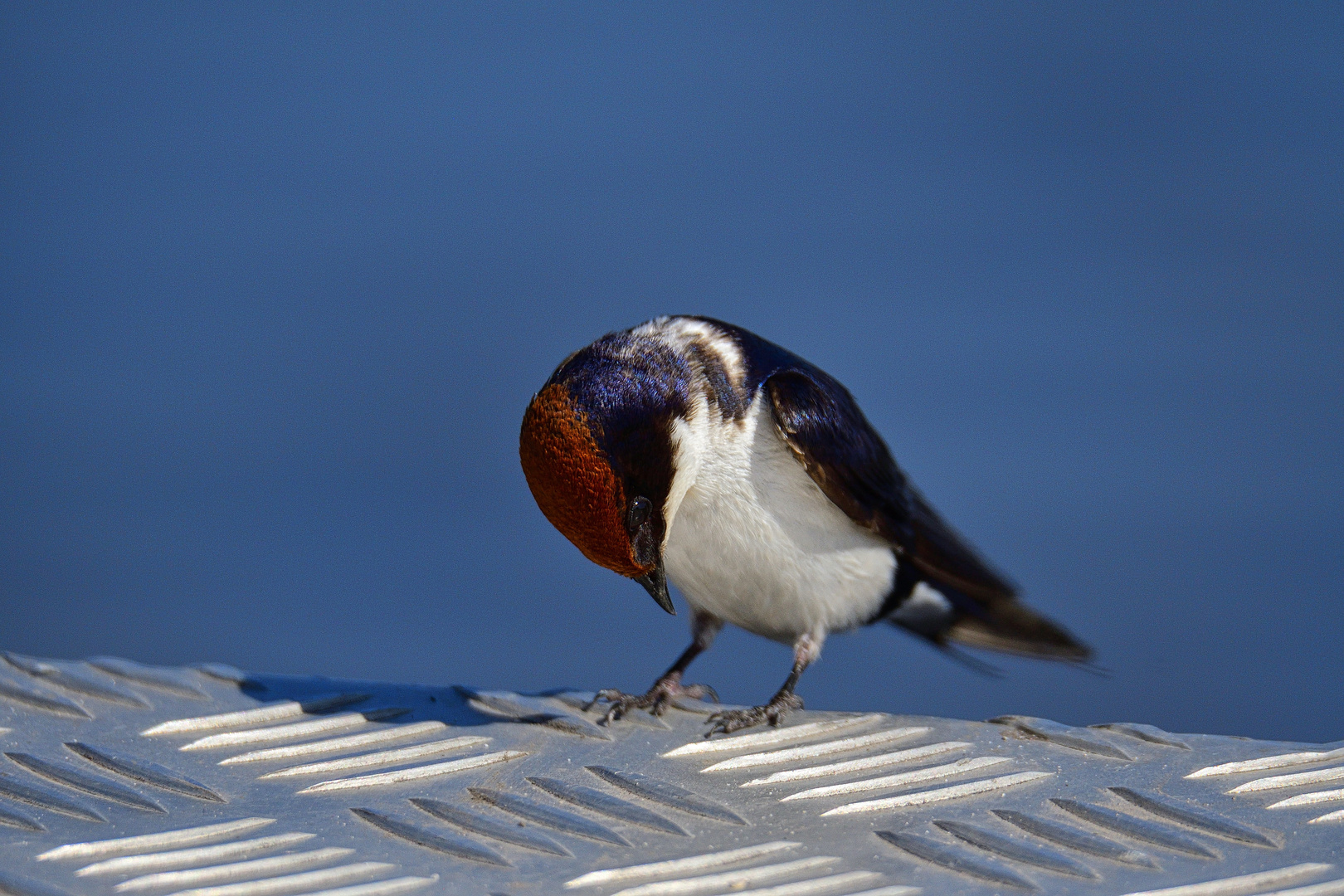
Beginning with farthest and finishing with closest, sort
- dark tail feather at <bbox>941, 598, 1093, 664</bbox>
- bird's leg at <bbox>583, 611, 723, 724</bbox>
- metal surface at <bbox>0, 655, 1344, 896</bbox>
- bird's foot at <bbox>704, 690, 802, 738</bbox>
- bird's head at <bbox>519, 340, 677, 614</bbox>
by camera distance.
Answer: dark tail feather at <bbox>941, 598, 1093, 664</bbox> < bird's leg at <bbox>583, 611, 723, 724</bbox> < bird's foot at <bbox>704, 690, 802, 738</bbox> < bird's head at <bbox>519, 340, 677, 614</bbox> < metal surface at <bbox>0, 655, 1344, 896</bbox>

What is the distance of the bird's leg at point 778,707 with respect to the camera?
5.49 feet

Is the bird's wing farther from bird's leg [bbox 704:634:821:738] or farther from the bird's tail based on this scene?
bird's leg [bbox 704:634:821:738]

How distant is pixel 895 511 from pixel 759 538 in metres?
0.37

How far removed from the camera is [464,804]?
1333 millimetres

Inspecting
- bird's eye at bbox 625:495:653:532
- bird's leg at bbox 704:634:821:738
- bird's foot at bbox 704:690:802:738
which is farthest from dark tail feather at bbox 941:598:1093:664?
bird's eye at bbox 625:495:653:532

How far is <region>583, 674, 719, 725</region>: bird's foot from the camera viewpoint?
1.76 meters

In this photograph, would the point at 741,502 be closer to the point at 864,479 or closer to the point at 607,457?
the point at 864,479

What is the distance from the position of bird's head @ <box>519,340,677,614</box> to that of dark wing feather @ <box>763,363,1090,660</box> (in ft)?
0.96

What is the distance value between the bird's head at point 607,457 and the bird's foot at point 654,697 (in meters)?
0.17

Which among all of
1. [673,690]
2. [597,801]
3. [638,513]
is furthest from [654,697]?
[597,801]

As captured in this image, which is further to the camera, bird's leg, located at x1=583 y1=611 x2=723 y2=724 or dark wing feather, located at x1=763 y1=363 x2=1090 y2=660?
dark wing feather, located at x1=763 y1=363 x2=1090 y2=660

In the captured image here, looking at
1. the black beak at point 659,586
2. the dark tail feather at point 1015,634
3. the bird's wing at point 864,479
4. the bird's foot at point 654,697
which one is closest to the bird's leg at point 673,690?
the bird's foot at point 654,697

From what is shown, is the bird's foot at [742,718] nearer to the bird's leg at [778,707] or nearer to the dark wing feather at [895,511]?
the bird's leg at [778,707]

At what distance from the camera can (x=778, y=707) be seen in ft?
6.00
